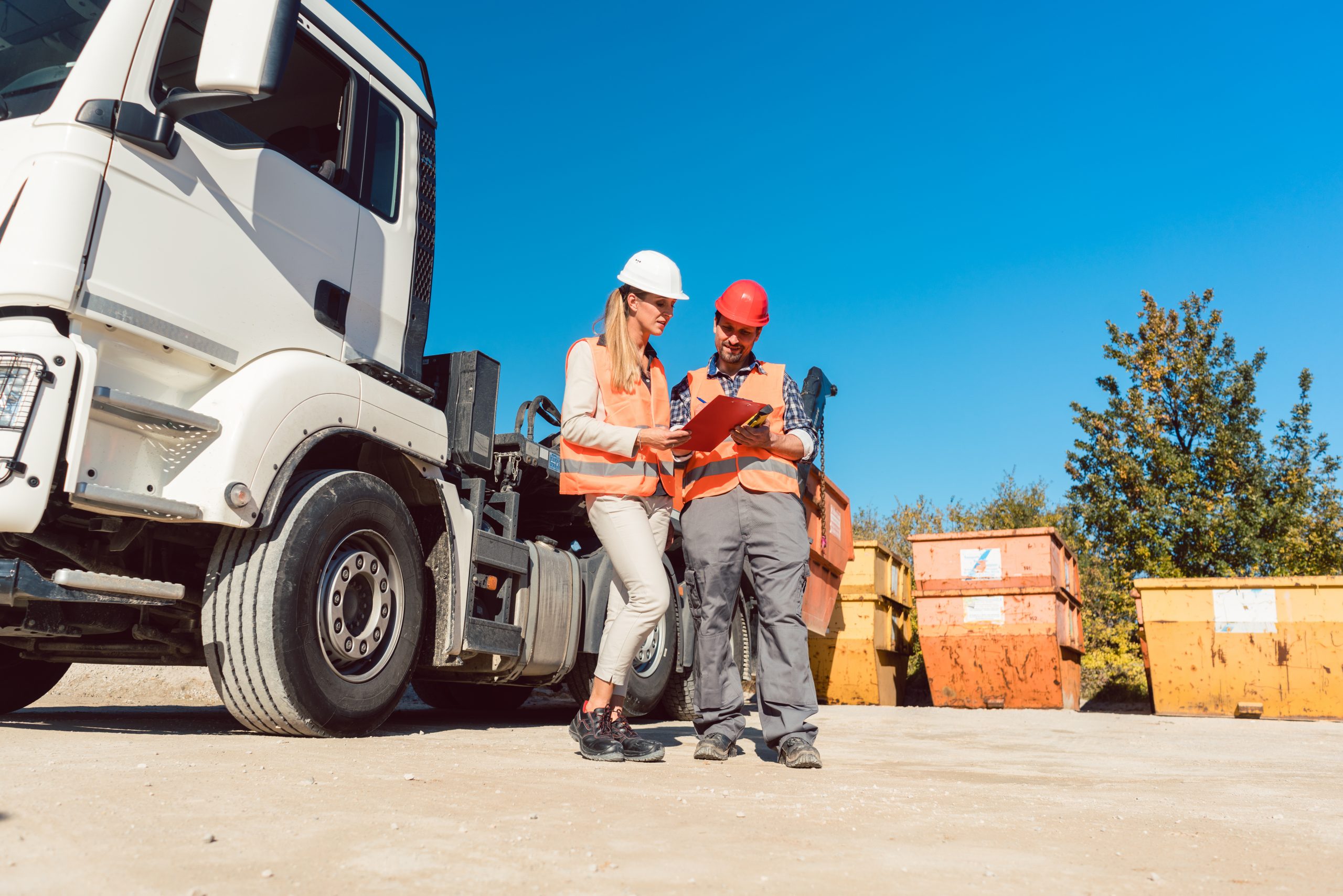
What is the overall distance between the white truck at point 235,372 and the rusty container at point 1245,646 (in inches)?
317

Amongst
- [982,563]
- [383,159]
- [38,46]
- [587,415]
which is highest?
[383,159]

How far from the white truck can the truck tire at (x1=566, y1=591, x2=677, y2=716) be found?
1.05m

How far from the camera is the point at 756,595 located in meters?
4.10

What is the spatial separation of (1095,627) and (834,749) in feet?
51.1

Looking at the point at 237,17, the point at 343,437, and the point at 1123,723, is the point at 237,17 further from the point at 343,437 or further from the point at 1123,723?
the point at 1123,723

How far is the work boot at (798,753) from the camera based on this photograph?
3.69 meters

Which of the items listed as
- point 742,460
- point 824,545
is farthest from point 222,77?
point 824,545

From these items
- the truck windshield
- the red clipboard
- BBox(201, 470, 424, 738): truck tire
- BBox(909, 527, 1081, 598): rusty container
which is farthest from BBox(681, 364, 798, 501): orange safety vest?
BBox(909, 527, 1081, 598): rusty container

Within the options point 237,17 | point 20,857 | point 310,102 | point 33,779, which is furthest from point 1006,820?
point 310,102

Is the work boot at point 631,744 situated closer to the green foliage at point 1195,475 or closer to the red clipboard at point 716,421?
the red clipboard at point 716,421

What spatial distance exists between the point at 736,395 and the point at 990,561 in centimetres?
715

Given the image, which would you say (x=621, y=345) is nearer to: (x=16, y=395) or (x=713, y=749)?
(x=713, y=749)

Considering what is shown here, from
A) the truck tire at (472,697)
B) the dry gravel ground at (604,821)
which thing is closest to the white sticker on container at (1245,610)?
the dry gravel ground at (604,821)

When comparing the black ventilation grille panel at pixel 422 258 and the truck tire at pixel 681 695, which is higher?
the black ventilation grille panel at pixel 422 258
